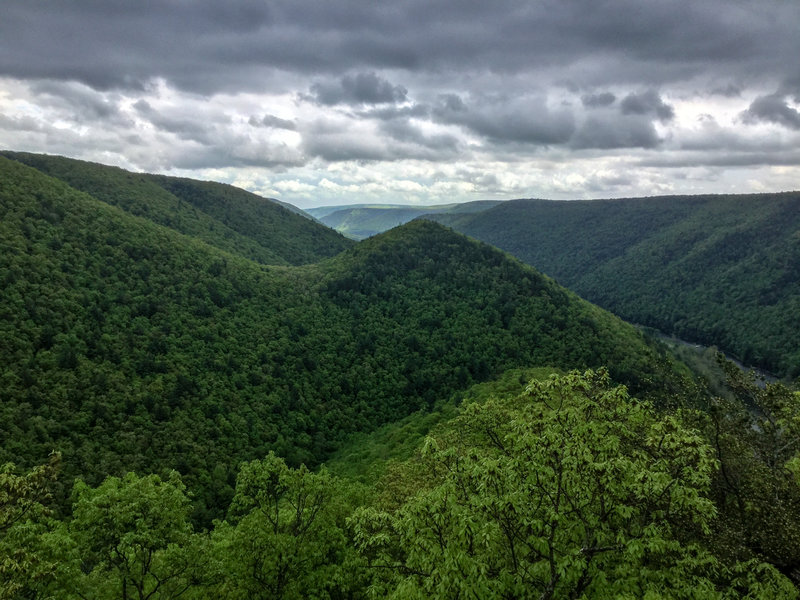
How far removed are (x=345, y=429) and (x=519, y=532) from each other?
263ft

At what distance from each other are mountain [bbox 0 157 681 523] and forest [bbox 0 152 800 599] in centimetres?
56

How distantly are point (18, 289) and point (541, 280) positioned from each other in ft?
439

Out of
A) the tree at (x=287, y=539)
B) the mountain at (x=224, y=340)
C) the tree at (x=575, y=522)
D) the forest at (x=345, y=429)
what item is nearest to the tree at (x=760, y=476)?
the forest at (x=345, y=429)

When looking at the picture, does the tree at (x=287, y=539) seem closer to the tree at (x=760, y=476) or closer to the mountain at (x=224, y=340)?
the tree at (x=760, y=476)

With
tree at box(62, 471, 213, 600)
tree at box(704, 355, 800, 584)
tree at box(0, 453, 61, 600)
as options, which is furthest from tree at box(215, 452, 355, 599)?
tree at box(704, 355, 800, 584)

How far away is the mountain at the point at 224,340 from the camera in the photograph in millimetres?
65312

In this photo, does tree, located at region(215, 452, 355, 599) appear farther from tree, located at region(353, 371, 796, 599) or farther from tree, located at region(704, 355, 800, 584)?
tree, located at region(704, 355, 800, 584)

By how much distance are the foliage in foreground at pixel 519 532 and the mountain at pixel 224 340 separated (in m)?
13.5

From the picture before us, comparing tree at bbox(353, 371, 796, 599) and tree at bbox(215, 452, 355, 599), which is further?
tree at bbox(215, 452, 355, 599)

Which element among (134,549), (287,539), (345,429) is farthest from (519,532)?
(345,429)

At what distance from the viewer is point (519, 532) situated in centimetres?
1599

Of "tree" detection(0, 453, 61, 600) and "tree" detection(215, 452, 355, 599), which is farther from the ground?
"tree" detection(0, 453, 61, 600)

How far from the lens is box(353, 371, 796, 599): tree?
520 inches

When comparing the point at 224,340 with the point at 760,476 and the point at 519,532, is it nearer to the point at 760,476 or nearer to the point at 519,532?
the point at 519,532
